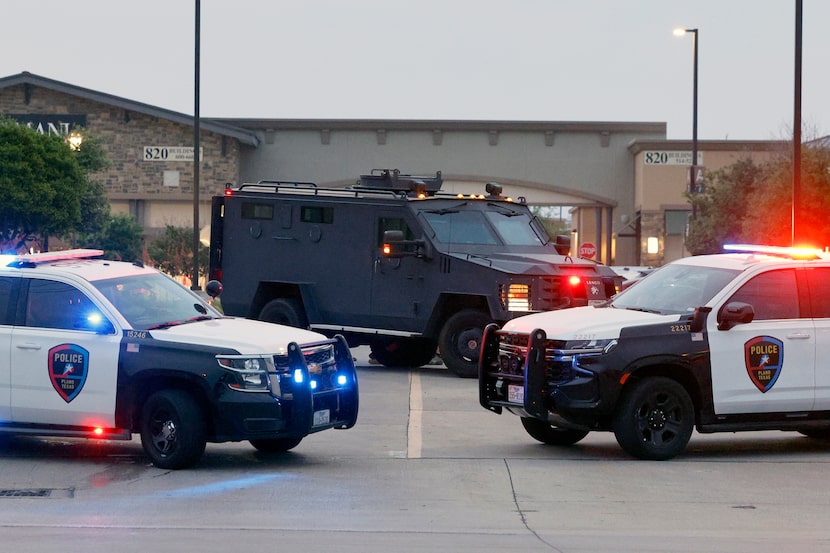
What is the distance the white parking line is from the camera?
43.0 ft

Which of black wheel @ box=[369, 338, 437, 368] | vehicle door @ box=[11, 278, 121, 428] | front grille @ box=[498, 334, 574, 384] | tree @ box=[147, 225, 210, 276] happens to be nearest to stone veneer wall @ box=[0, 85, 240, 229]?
tree @ box=[147, 225, 210, 276]

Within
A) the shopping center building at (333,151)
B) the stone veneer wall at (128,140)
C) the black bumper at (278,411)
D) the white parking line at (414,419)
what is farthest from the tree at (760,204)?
the black bumper at (278,411)

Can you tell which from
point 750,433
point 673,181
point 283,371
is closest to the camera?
point 283,371

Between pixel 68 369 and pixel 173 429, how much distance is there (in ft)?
3.55

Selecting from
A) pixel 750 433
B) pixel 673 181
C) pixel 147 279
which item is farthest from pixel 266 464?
pixel 673 181

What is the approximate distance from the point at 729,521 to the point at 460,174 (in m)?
47.0

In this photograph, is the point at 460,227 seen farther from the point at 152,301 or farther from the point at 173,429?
the point at 173,429

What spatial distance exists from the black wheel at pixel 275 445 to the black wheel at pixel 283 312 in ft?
30.7

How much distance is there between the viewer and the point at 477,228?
2109 cm

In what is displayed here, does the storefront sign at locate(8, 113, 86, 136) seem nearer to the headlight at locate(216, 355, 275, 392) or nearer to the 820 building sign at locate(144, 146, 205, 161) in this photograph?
the 820 building sign at locate(144, 146, 205, 161)

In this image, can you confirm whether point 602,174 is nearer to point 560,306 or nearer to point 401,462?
point 560,306

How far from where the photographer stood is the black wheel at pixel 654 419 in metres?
12.1

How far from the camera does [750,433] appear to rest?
1481 centimetres

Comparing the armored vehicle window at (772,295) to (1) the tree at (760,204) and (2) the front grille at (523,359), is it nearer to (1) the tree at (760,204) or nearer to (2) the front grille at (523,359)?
(2) the front grille at (523,359)
